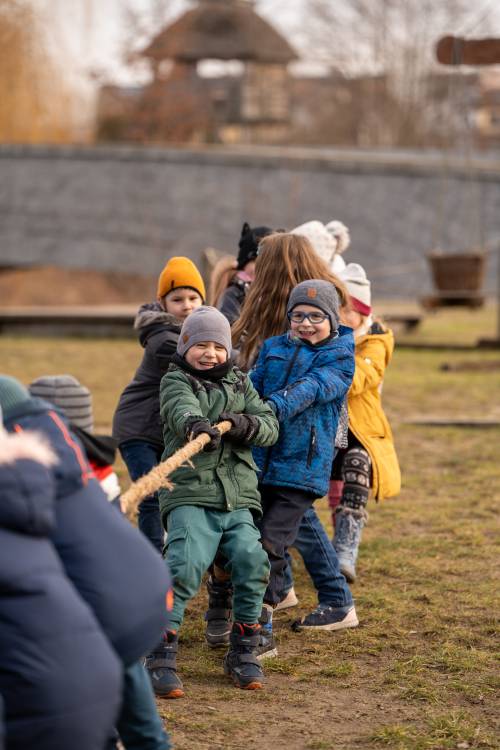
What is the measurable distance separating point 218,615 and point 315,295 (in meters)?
1.25

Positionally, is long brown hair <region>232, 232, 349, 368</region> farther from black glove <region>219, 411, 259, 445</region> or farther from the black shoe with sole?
the black shoe with sole

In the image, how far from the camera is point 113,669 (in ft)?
8.30

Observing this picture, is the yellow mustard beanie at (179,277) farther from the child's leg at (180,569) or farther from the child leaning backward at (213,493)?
the child's leg at (180,569)

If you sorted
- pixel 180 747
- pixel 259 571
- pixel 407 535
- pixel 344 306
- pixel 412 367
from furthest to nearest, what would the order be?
pixel 412 367 → pixel 407 535 → pixel 344 306 → pixel 259 571 → pixel 180 747

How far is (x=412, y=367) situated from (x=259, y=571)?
409 inches

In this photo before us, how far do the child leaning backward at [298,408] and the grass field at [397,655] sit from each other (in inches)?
12.4

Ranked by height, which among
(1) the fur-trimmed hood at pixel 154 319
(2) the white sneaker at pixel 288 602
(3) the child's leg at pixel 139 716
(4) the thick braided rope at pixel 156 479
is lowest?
(2) the white sneaker at pixel 288 602

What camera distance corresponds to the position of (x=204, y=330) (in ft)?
14.0

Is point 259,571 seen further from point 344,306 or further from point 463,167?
point 463,167

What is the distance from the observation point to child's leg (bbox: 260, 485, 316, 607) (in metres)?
4.54

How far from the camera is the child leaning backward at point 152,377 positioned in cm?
512

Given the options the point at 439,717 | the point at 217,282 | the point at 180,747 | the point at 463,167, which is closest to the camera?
the point at 180,747

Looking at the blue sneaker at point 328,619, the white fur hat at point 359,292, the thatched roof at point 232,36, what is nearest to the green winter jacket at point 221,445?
the blue sneaker at point 328,619

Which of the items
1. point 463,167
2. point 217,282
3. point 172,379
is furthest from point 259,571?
point 463,167
